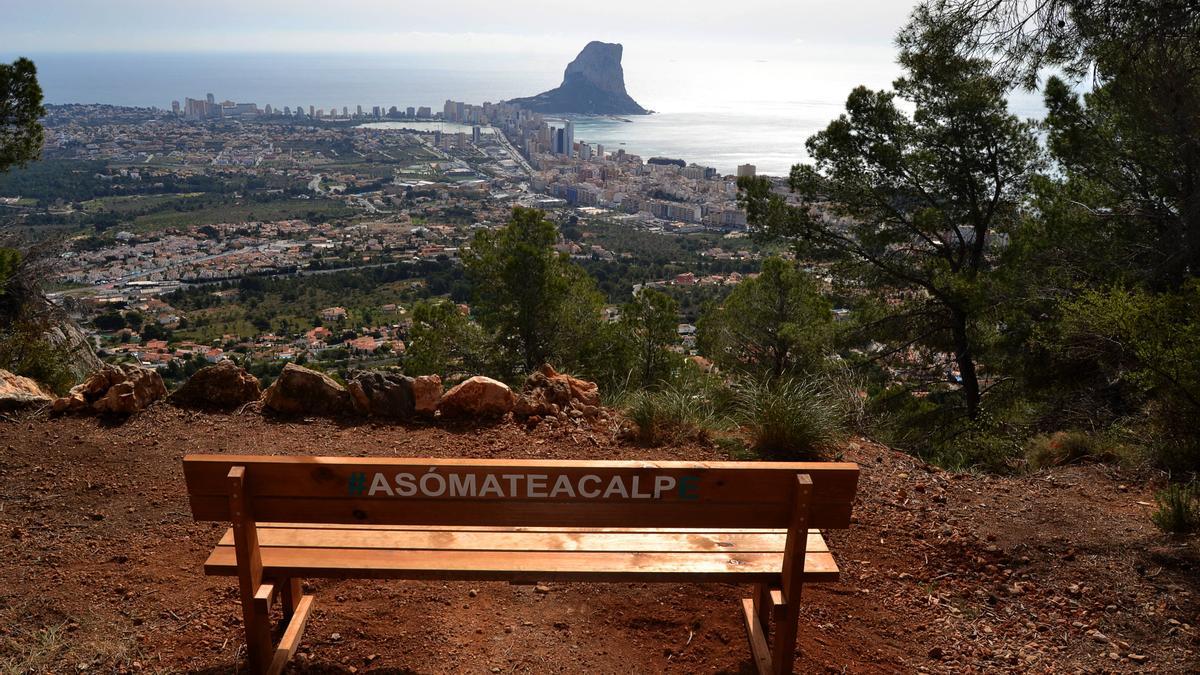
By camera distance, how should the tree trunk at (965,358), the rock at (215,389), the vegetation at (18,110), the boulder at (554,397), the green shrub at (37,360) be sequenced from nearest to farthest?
the boulder at (554,397)
the rock at (215,389)
the vegetation at (18,110)
the green shrub at (37,360)
the tree trunk at (965,358)

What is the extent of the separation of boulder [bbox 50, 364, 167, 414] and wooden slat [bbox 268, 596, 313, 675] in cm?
259

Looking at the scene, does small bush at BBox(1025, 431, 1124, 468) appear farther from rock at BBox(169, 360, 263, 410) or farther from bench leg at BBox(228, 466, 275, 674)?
rock at BBox(169, 360, 263, 410)

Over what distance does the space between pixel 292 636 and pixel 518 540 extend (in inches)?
29.5

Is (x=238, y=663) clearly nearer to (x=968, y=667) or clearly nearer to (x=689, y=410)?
(x=968, y=667)

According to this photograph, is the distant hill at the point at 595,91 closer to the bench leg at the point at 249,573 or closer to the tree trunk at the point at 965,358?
the tree trunk at the point at 965,358

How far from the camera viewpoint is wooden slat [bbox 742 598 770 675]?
220cm

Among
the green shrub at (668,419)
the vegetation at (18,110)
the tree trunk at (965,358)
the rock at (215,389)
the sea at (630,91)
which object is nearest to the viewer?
the green shrub at (668,419)

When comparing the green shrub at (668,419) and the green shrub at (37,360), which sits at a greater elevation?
the green shrub at (668,419)

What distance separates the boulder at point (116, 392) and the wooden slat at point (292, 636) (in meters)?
2.59

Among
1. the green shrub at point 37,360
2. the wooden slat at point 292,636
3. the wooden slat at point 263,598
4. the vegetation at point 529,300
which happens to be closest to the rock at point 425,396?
the wooden slat at point 292,636

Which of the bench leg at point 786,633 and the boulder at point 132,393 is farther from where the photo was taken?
the boulder at point 132,393

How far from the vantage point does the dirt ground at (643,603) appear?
7.61 ft

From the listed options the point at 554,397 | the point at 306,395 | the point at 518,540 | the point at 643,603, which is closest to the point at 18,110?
the point at 306,395

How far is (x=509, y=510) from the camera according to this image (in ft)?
6.38
